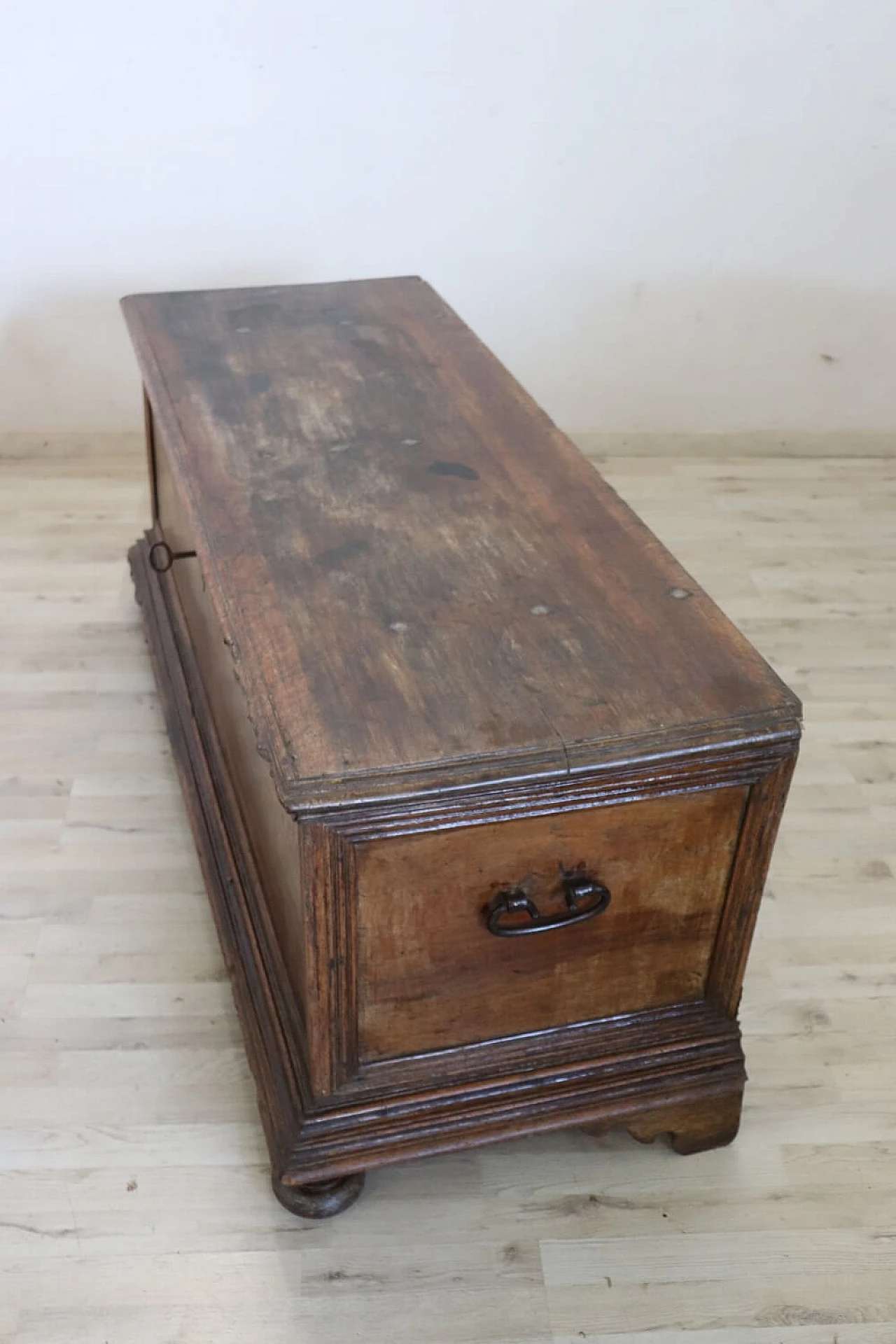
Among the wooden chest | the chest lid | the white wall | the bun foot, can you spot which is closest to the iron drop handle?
the wooden chest

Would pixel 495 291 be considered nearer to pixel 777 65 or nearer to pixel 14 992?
pixel 777 65

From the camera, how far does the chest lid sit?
3.80ft

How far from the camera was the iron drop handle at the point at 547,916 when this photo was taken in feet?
3.99

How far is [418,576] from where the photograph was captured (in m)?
1.39

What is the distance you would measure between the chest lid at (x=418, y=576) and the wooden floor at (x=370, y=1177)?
556 millimetres

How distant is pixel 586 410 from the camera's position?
9.71ft

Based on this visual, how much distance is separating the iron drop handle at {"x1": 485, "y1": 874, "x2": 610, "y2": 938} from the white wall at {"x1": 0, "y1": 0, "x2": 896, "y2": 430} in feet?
5.94

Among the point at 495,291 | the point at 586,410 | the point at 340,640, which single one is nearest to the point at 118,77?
the point at 495,291

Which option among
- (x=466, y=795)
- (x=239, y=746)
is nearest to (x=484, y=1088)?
(x=466, y=795)

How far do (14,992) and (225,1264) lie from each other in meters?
0.47

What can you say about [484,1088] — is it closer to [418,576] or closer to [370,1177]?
[370,1177]

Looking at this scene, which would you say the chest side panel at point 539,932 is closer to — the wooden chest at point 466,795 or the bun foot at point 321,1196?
the wooden chest at point 466,795

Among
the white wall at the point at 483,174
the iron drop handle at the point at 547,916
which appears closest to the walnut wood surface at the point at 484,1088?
the iron drop handle at the point at 547,916

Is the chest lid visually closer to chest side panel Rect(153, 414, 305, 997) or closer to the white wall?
chest side panel Rect(153, 414, 305, 997)
